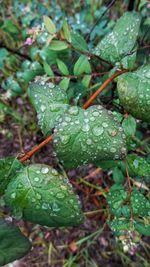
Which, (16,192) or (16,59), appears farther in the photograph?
(16,59)

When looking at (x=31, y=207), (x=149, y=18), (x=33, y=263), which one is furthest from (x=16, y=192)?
(x=33, y=263)

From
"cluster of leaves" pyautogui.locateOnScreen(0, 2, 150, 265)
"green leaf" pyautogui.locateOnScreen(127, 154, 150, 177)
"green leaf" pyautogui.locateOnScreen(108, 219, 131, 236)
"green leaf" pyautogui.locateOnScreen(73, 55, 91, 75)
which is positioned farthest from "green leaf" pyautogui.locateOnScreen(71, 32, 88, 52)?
"green leaf" pyautogui.locateOnScreen(108, 219, 131, 236)

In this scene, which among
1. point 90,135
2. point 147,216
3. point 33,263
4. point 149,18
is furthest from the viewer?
point 33,263

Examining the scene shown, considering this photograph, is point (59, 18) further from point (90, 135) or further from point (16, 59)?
point (90, 135)

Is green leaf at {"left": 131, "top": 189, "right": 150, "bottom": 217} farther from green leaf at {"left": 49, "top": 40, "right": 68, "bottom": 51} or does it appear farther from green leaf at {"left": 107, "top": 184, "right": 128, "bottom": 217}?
green leaf at {"left": 49, "top": 40, "right": 68, "bottom": 51}

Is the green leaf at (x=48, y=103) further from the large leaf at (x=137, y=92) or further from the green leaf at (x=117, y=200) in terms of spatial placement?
the green leaf at (x=117, y=200)

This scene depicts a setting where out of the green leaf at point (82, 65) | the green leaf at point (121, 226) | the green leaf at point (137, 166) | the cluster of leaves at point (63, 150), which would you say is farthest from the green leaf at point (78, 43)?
the green leaf at point (121, 226)
